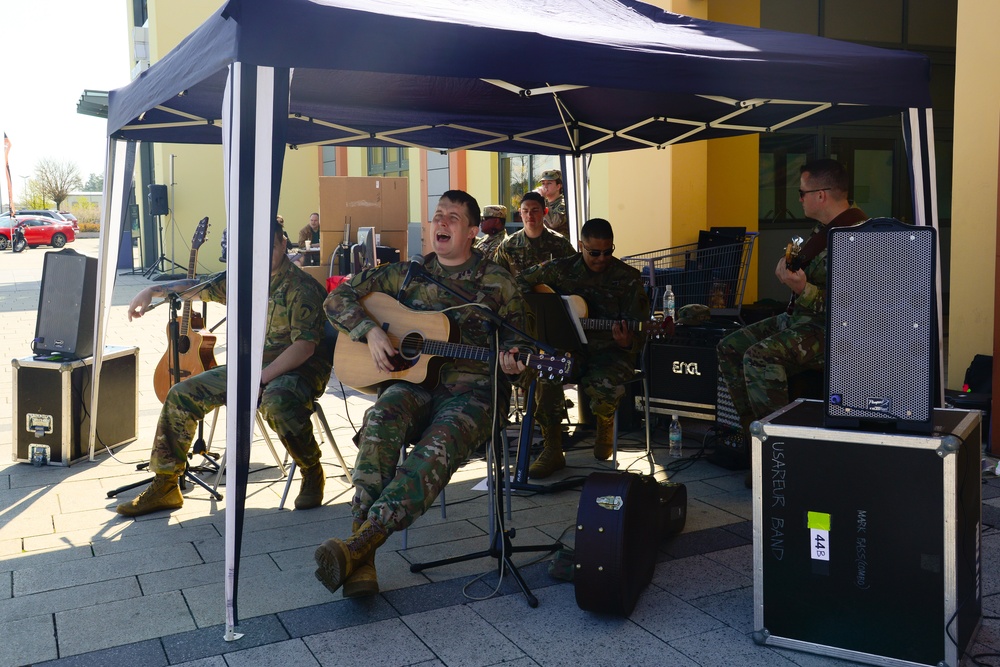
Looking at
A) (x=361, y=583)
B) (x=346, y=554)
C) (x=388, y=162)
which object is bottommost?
(x=361, y=583)

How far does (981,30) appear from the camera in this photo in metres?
5.69

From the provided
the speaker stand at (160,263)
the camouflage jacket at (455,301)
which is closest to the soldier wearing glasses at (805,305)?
the camouflage jacket at (455,301)

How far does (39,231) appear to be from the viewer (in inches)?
1316

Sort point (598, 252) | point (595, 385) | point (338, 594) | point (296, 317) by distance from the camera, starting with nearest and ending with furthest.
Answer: point (338, 594) < point (296, 317) < point (595, 385) < point (598, 252)

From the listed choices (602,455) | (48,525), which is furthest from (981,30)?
(48,525)

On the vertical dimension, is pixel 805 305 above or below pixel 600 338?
above

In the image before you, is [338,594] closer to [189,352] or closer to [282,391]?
[282,391]

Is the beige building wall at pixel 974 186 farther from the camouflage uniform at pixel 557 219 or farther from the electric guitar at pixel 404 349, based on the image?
the electric guitar at pixel 404 349

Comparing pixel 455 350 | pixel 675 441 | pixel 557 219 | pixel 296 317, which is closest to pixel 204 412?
pixel 296 317

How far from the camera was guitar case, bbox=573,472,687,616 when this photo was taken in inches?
126

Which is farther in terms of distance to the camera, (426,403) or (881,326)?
(426,403)

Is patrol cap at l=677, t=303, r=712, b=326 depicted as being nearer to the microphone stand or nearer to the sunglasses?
the sunglasses

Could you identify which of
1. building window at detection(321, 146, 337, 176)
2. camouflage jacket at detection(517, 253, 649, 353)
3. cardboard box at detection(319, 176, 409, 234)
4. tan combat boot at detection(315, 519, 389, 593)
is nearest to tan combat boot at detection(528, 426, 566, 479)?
camouflage jacket at detection(517, 253, 649, 353)

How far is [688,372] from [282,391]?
2.61 metres
